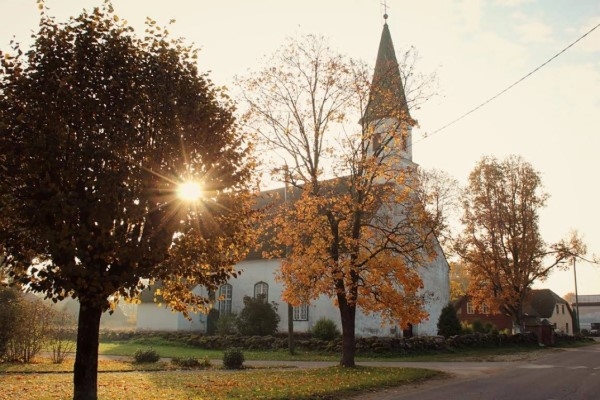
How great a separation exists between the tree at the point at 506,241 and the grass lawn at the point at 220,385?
23882 mm

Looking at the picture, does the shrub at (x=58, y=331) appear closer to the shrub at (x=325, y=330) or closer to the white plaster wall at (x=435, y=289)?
the shrub at (x=325, y=330)

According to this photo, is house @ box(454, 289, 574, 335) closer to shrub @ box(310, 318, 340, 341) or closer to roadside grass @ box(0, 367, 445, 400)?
shrub @ box(310, 318, 340, 341)

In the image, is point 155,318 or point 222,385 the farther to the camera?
point 155,318

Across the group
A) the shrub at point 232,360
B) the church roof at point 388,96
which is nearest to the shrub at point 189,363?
the shrub at point 232,360

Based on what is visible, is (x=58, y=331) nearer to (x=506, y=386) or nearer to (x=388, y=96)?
(x=388, y=96)

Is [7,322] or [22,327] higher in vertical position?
[7,322]

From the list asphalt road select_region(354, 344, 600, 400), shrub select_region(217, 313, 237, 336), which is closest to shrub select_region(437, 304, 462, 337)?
asphalt road select_region(354, 344, 600, 400)

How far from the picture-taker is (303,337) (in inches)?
1300

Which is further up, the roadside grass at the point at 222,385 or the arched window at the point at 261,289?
the arched window at the point at 261,289

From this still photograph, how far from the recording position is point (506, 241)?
40.1 metres

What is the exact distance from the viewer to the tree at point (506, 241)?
3922 centimetres

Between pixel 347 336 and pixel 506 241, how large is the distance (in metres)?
25.0

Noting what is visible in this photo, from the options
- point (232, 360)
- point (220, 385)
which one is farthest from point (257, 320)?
point (220, 385)

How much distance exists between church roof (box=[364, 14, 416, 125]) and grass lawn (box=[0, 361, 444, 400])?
9.61m
